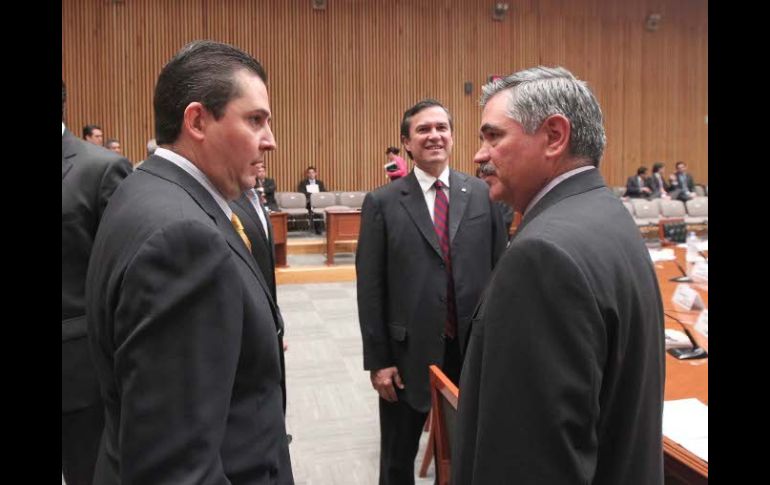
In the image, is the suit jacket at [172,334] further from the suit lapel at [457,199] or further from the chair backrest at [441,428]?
the suit lapel at [457,199]

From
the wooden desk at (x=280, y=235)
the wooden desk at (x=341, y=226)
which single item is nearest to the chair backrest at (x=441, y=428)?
the wooden desk at (x=280, y=235)

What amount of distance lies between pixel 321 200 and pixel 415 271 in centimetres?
911

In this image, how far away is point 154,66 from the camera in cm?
1187

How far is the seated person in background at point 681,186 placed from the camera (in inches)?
516

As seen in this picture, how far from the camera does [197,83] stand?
1210 mm

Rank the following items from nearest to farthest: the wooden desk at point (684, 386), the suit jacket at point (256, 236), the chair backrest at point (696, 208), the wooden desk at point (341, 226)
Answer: the wooden desk at point (684, 386) < the suit jacket at point (256, 236) < the wooden desk at point (341, 226) < the chair backrest at point (696, 208)

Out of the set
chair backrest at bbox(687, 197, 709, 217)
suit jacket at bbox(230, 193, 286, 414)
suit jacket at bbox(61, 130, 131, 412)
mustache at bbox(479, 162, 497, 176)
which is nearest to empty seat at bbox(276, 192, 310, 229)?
chair backrest at bbox(687, 197, 709, 217)

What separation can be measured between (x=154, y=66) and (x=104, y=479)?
12.1 meters

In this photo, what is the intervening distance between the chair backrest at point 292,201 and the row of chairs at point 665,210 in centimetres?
596

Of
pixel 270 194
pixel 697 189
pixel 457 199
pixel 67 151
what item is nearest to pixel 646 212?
pixel 697 189

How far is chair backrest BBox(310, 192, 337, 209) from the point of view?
11289 millimetres
